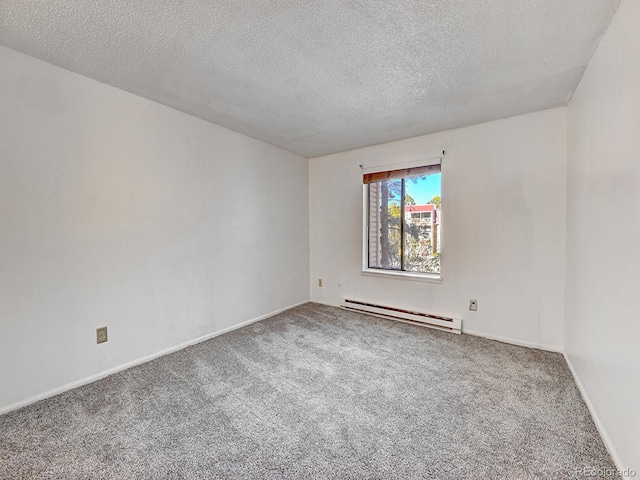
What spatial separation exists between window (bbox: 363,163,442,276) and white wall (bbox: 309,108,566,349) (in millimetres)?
173

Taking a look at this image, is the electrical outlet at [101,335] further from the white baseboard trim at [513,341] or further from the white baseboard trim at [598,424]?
the white baseboard trim at [513,341]

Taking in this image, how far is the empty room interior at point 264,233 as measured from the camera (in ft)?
4.40

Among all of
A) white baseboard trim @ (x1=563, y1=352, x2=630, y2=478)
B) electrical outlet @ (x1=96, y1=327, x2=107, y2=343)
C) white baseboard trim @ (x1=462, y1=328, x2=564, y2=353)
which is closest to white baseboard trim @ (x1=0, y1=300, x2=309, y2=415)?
electrical outlet @ (x1=96, y1=327, x2=107, y2=343)

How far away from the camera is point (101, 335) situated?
2070 mm

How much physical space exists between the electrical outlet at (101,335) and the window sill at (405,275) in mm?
2744

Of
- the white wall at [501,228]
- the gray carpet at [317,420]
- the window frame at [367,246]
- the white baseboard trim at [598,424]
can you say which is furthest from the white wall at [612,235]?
the window frame at [367,246]

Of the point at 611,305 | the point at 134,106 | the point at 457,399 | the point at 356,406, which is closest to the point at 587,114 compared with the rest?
the point at 611,305

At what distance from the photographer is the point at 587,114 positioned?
71.6 inches

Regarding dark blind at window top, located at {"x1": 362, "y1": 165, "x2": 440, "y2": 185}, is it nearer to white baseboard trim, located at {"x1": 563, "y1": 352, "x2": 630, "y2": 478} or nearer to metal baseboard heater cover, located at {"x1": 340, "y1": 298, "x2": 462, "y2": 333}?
metal baseboard heater cover, located at {"x1": 340, "y1": 298, "x2": 462, "y2": 333}

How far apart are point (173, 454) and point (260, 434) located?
42 centimetres

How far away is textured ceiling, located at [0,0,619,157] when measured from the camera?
4.47ft

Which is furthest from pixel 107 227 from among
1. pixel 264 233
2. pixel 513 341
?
pixel 513 341

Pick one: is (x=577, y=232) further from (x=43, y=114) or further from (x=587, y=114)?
(x=43, y=114)

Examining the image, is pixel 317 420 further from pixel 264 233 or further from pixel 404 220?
pixel 404 220
